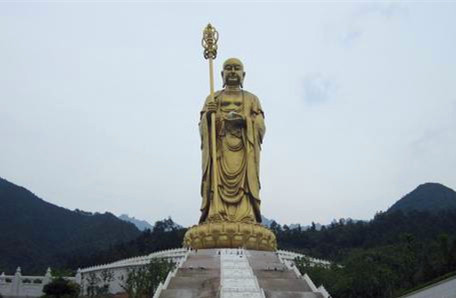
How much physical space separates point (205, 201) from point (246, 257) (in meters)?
3.30

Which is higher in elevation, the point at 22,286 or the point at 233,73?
the point at 233,73

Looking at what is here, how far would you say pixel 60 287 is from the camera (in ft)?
45.9

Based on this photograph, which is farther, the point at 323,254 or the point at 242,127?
the point at 323,254

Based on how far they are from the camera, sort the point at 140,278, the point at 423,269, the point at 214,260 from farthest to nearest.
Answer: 1. the point at 423,269
2. the point at 140,278
3. the point at 214,260

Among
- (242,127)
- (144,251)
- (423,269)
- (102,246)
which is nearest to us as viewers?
(242,127)

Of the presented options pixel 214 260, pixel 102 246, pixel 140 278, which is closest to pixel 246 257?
pixel 214 260

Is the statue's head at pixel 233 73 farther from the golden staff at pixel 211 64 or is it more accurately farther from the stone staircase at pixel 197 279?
the stone staircase at pixel 197 279

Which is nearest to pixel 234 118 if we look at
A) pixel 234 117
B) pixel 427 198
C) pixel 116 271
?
pixel 234 117

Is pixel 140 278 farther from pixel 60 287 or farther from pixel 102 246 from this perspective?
pixel 102 246

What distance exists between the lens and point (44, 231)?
43062 millimetres

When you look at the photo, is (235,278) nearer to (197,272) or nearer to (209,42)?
(197,272)

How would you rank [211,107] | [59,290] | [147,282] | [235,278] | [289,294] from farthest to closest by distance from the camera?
[211,107] → [59,290] → [147,282] → [235,278] → [289,294]

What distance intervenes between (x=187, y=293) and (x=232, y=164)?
20.0 feet

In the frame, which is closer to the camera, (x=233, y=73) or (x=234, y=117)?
(x=234, y=117)
